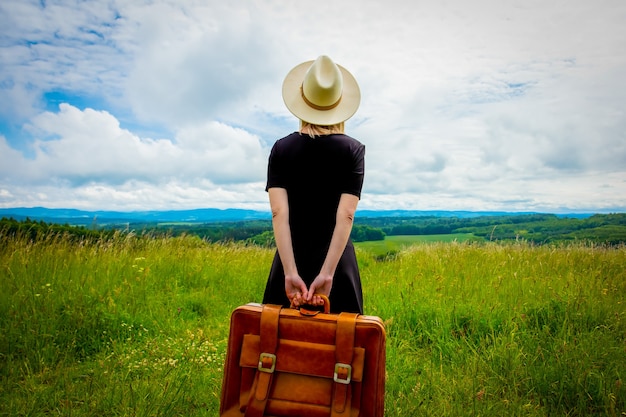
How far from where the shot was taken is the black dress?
8.96 ft

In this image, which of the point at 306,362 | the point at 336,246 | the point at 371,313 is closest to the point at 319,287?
the point at 336,246

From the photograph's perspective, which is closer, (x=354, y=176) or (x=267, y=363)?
(x=267, y=363)

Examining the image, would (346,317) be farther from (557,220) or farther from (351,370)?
(557,220)

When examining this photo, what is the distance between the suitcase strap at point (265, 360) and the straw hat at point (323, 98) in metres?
1.22

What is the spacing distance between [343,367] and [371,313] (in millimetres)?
3412

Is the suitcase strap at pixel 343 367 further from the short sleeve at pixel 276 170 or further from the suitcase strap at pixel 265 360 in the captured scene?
the short sleeve at pixel 276 170

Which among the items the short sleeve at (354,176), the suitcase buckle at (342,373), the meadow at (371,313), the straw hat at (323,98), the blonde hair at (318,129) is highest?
the straw hat at (323,98)

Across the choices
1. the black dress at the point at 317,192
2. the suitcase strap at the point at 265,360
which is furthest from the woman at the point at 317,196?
the suitcase strap at the point at 265,360

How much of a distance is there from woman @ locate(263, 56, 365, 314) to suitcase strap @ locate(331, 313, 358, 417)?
36 cm

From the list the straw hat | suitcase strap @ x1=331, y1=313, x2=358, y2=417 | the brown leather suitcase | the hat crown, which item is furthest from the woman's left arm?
the hat crown

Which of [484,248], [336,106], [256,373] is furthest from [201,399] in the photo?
[484,248]

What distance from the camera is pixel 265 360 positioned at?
94.3 inches

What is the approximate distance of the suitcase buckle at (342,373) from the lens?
230 cm

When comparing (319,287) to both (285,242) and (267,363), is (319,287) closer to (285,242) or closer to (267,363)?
(285,242)
